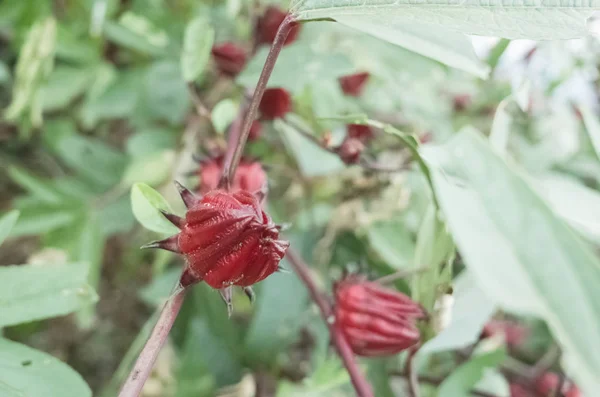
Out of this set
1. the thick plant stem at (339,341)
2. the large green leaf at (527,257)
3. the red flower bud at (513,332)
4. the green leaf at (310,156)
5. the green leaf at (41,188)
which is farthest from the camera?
the red flower bud at (513,332)

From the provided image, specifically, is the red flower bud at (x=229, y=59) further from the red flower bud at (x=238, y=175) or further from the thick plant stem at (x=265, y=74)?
the thick plant stem at (x=265, y=74)

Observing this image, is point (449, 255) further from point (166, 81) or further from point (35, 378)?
point (166, 81)

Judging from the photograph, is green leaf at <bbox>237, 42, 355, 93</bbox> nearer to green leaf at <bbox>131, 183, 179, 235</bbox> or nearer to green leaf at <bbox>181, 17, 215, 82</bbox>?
green leaf at <bbox>181, 17, 215, 82</bbox>

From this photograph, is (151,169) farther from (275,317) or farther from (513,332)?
(513,332)

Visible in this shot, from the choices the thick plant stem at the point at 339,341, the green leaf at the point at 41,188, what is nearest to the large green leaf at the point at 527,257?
the thick plant stem at the point at 339,341

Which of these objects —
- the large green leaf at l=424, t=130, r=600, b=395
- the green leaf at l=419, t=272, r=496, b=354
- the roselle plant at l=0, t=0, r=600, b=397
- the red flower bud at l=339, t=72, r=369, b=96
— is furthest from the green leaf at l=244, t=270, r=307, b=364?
the large green leaf at l=424, t=130, r=600, b=395

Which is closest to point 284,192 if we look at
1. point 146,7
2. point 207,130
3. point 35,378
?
point 207,130

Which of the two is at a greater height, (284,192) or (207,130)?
(207,130)
